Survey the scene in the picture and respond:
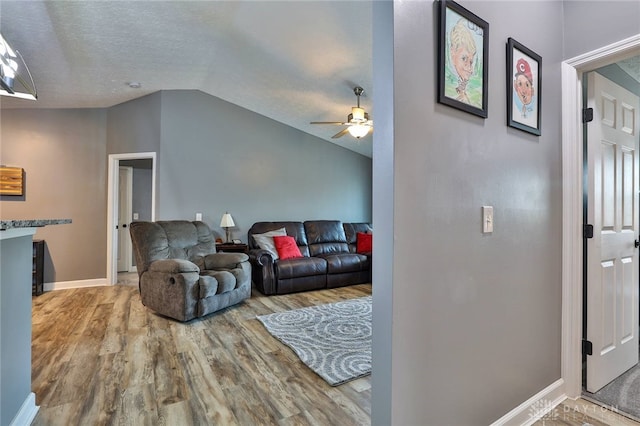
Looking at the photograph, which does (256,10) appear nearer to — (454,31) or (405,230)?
(454,31)

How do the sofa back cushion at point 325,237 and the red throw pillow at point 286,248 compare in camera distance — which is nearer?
the red throw pillow at point 286,248

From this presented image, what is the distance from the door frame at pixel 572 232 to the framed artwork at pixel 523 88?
0.30 meters

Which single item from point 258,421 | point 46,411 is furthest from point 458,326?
point 46,411

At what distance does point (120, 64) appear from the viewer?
357 cm

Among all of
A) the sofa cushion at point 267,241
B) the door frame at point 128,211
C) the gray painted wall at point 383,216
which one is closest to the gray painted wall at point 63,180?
the door frame at point 128,211

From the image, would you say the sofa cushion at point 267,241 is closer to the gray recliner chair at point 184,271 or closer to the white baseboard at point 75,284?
the gray recliner chair at point 184,271

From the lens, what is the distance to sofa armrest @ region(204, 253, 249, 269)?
3.76 meters

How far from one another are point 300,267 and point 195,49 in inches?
120

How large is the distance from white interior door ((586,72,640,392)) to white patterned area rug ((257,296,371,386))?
148 centimetres

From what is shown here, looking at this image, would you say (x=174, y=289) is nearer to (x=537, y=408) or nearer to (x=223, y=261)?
(x=223, y=261)

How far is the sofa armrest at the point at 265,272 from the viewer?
420 centimetres

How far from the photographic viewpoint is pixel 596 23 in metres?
1.70

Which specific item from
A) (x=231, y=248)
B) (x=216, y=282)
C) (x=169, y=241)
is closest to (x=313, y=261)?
(x=231, y=248)

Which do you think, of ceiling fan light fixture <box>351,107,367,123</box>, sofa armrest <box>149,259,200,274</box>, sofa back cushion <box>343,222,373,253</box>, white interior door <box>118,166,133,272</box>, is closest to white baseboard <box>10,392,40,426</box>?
sofa armrest <box>149,259,200,274</box>
